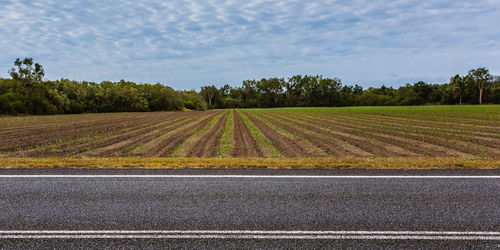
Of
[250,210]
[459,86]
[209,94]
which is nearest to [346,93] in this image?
[459,86]

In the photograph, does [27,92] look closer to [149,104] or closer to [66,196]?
[149,104]

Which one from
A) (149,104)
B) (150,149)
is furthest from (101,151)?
(149,104)

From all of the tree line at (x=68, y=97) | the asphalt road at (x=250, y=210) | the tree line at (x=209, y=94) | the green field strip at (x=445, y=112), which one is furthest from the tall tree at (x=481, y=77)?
the asphalt road at (x=250, y=210)

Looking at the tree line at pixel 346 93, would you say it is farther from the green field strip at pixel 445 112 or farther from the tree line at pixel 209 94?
the green field strip at pixel 445 112

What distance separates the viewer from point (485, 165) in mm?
7426

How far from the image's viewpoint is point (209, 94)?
549 ft

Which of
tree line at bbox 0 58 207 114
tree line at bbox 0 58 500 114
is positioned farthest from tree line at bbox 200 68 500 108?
tree line at bbox 0 58 207 114

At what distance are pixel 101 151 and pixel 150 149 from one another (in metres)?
2.26

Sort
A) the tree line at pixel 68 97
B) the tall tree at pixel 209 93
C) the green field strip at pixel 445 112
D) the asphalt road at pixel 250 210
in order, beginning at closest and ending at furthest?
1. the asphalt road at pixel 250 210
2. the green field strip at pixel 445 112
3. the tree line at pixel 68 97
4. the tall tree at pixel 209 93

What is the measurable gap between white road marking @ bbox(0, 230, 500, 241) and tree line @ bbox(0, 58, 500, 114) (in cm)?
6946

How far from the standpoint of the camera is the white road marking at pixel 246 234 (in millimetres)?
3701

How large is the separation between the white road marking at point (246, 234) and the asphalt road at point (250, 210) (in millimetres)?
12

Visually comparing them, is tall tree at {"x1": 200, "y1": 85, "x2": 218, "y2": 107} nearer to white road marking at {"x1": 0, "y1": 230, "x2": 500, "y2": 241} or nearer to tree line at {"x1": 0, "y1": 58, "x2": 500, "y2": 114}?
tree line at {"x1": 0, "y1": 58, "x2": 500, "y2": 114}

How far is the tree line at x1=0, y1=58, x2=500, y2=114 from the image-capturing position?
2613 inches
